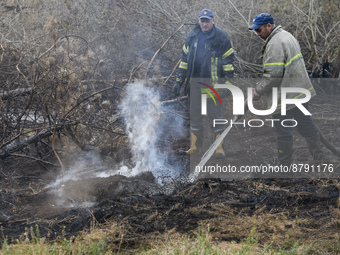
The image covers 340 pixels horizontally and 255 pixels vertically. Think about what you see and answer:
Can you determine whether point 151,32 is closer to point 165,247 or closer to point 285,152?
point 285,152

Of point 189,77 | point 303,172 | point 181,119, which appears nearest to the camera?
point 303,172

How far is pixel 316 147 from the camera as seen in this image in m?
5.67

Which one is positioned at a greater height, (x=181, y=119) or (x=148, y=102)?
(x=148, y=102)

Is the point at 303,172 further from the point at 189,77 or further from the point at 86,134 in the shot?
the point at 86,134

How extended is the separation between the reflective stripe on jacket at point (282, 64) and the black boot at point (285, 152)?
1.63 feet

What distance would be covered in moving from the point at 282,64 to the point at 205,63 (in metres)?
1.50

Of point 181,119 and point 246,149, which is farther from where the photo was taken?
point 181,119

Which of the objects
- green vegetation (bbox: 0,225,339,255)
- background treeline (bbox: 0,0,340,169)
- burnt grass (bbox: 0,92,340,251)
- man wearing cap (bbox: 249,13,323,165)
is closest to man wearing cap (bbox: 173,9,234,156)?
man wearing cap (bbox: 249,13,323,165)

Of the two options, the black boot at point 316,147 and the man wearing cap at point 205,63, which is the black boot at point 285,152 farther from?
the man wearing cap at point 205,63

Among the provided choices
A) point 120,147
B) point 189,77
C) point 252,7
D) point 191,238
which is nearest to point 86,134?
point 120,147

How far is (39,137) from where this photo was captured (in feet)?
19.7

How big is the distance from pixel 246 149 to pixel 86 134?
8.53 feet

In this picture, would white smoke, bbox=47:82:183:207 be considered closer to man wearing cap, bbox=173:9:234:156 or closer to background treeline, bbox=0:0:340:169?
background treeline, bbox=0:0:340:169

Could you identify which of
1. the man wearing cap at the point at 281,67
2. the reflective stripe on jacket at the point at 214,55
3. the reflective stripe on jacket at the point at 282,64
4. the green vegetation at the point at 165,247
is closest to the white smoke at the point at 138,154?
the reflective stripe on jacket at the point at 214,55
